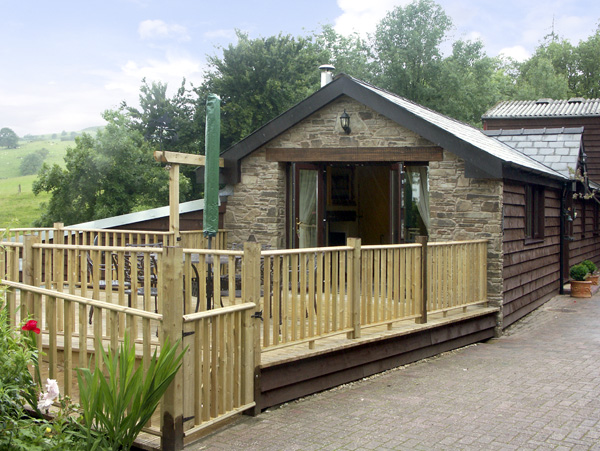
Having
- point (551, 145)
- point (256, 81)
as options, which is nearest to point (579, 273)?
point (551, 145)

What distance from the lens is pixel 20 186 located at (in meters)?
45.3

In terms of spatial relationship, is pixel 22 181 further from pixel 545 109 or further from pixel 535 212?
pixel 535 212

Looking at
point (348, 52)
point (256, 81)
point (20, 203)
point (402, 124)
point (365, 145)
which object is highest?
point (348, 52)

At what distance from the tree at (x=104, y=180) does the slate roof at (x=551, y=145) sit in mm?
12702

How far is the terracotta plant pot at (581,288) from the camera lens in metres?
13.3

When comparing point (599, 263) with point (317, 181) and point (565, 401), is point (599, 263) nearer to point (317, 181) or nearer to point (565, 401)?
point (317, 181)

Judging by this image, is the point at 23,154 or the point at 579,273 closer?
the point at 579,273

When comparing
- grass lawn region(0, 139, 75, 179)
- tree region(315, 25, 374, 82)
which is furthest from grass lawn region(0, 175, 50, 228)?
tree region(315, 25, 374, 82)

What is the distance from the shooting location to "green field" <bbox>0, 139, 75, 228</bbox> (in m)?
37.7

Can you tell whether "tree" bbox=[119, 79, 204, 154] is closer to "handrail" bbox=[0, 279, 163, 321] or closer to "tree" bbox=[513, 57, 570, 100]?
"tree" bbox=[513, 57, 570, 100]

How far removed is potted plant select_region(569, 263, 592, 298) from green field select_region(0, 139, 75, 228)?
574 inches

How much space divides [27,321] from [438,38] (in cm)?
4074

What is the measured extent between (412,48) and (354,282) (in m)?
37.4

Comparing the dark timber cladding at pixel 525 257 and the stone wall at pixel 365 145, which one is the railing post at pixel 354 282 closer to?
the stone wall at pixel 365 145
